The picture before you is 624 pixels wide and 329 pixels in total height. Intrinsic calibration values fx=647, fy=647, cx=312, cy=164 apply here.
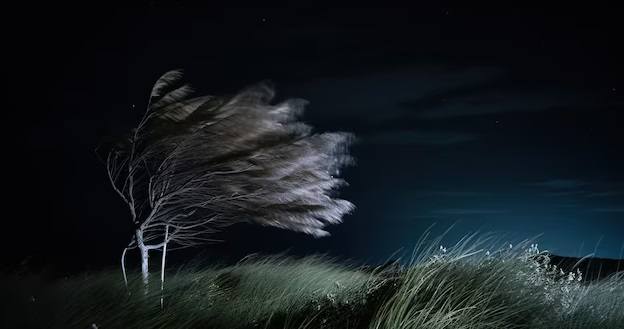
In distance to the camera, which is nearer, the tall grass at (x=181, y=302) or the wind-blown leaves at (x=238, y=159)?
the tall grass at (x=181, y=302)

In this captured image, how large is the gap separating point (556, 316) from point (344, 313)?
1.54m

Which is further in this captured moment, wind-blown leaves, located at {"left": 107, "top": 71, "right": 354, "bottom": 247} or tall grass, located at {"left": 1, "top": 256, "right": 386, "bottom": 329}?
wind-blown leaves, located at {"left": 107, "top": 71, "right": 354, "bottom": 247}

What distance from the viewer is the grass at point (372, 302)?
3.21 meters

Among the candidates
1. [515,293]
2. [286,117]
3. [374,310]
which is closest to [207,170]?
[286,117]

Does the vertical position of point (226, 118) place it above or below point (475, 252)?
above

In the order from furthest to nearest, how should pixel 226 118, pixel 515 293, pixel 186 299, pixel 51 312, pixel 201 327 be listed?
pixel 226 118
pixel 515 293
pixel 186 299
pixel 201 327
pixel 51 312

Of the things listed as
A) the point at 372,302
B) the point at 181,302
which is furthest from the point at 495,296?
the point at 181,302

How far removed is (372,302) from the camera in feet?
13.8

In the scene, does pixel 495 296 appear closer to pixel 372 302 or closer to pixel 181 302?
pixel 372 302

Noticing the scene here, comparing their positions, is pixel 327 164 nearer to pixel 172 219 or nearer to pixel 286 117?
pixel 286 117

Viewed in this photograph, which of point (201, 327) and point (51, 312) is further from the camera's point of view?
point (201, 327)

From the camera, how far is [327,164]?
5.98m

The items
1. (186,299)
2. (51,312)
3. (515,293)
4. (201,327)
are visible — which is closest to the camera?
(51,312)

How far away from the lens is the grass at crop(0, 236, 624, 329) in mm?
3213
